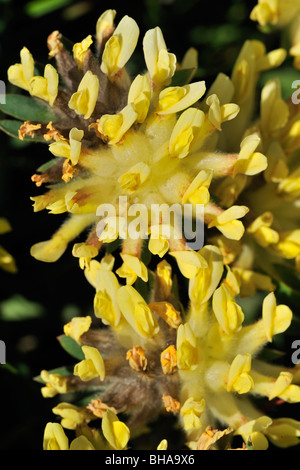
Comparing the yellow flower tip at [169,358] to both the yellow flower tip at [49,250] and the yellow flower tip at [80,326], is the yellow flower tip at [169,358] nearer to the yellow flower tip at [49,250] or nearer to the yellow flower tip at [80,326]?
the yellow flower tip at [80,326]

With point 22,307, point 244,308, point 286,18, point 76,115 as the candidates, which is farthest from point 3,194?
point 286,18


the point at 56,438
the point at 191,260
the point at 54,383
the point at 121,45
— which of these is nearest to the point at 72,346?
the point at 54,383

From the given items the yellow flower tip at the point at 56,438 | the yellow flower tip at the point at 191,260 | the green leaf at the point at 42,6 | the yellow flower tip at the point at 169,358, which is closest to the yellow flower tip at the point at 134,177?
the yellow flower tip at the point at 191,260

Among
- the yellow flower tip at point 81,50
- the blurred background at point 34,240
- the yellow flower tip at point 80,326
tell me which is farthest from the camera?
the blurred background at point 34,240

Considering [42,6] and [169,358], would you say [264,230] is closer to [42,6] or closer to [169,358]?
[169,358]

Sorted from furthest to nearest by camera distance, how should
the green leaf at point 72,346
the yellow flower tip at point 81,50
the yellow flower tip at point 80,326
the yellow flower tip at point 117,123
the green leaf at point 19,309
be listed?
the green leaf at point 19,309, the green leaf at point 72,346, the yellow flower tip at point 80,326, the yellow flower tip at point 81,50, the yellow flower tip at point 117,123
